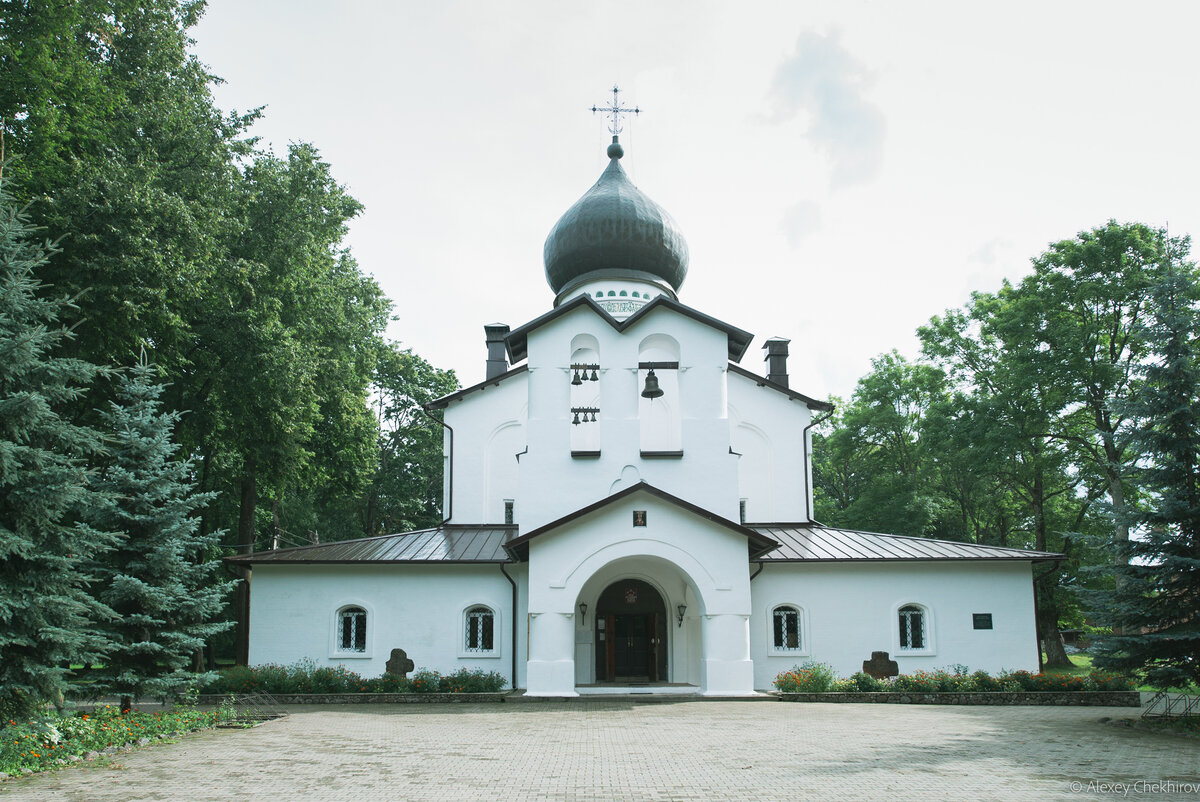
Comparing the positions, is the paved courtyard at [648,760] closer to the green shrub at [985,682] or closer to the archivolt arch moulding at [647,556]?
the green shrub at [985,682]

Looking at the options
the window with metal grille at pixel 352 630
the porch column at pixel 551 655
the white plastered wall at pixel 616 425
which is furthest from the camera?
the window with metal grille at pixel 352 630

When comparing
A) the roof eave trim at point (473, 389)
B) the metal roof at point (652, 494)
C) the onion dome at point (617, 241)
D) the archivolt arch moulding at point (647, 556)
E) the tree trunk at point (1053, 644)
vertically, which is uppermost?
the onion dome at point (617, 241)

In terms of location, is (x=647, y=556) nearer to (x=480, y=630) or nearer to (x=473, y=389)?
(x=480, y=630)

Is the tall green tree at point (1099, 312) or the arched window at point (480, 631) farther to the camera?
the tall green tree at point (1099, 312)

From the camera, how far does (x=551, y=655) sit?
1722 cm

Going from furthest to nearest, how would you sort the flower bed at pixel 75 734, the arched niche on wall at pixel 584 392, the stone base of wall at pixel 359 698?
1. the arched niche on wall at pixel 584 392
2. the stone base of wall at pixel 359 698
3. the flower bed at pixel 75 734

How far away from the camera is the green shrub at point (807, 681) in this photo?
17641 millimetres

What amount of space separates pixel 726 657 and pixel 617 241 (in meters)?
13.3

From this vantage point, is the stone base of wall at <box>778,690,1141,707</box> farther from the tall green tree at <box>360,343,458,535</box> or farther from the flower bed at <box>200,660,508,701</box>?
the tall green tree at <box>360,343,458,535</box>

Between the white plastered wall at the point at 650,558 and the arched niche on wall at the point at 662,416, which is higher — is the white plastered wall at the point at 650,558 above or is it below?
below

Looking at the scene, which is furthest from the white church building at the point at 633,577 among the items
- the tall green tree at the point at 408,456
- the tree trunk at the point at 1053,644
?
the tall green tree at the point at 408,456

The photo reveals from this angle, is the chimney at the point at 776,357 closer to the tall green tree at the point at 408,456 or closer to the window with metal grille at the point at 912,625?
the window with metal grille at the point at 912,625

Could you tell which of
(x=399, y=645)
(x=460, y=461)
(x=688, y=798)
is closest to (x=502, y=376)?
(x=460, y=461)

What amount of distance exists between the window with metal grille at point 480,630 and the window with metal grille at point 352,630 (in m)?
2.34
